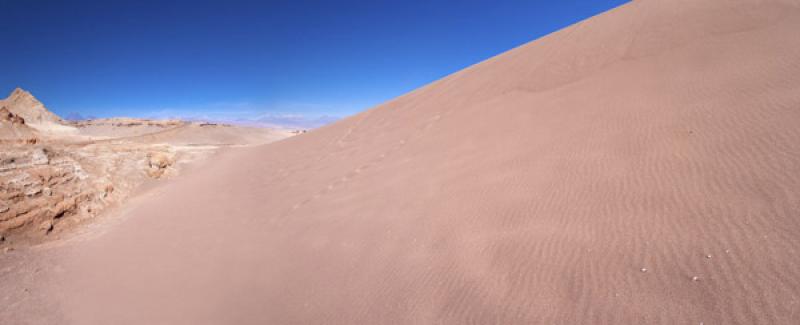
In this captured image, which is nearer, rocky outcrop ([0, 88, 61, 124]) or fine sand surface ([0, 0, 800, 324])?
fine sand surface ([0, 0, 800, 324])

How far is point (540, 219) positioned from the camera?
117 inches

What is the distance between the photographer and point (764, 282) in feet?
5.79

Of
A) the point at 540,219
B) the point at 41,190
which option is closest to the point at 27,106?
the point at 41,190

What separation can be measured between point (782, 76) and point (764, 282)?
3.27 metres

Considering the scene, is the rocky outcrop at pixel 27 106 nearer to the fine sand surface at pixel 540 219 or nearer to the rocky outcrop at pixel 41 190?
the rocky outcrop at pixel 41 190

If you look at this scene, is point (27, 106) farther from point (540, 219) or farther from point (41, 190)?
point (540, 219)

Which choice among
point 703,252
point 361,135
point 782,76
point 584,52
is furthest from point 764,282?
point 361,135

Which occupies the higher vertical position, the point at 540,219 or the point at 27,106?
the point at 27,106

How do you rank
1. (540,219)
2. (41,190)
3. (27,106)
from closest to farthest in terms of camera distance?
(540,219) < (41,190) < (27,106)

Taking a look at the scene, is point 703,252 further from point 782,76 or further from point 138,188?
point 138,188

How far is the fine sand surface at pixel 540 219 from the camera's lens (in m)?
2.11

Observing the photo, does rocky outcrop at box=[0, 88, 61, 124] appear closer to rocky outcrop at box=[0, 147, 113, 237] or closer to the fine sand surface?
rocky outcrop at box=[0, 147, 113, 237]

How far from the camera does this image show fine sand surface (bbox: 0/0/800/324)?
211cm

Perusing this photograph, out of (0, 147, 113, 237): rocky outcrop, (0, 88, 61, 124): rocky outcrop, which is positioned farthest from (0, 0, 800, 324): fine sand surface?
(0, 88, 61, 124): rocky outcrop
